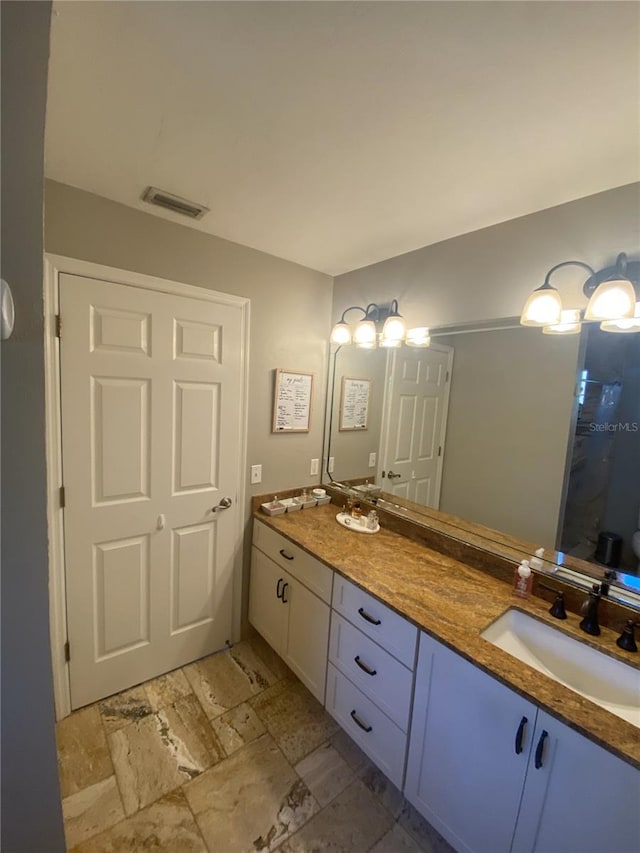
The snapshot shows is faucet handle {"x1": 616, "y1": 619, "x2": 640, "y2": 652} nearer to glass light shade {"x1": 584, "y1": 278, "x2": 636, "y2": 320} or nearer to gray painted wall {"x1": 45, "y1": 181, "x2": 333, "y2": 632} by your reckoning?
glass light shade {"x1": 584, "y1": 278, "x2": 636, "y2": 320}

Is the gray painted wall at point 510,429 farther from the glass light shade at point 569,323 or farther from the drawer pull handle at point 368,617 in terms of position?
the drawer pull handle at point 368,617

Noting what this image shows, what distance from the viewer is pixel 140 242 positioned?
168 centimetres

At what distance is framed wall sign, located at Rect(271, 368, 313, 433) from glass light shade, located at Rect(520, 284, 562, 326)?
131 centimetres

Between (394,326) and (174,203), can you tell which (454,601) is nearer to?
(394,326)

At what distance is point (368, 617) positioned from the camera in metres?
1.45

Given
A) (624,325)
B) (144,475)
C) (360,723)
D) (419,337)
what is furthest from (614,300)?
(144,475)

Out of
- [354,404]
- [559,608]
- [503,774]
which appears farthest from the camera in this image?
[354,404]

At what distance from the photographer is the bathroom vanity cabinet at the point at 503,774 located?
882mm

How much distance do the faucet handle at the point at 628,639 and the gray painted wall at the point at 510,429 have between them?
14.5 inches

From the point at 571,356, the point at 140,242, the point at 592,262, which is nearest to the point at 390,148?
the point at 592,262

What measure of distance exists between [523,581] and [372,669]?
27.9 inches

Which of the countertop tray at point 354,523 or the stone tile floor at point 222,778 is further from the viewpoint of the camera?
the countertop tray at point 354,523

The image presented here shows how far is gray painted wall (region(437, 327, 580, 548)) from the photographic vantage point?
1.48 metres

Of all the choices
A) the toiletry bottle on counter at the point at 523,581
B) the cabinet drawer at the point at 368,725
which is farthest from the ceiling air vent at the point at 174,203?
the cabinet drawer at the point at 368,725
